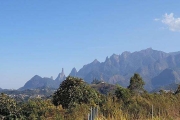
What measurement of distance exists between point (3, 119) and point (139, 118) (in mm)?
4146

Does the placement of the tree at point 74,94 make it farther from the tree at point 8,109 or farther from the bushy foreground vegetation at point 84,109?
the tree at point 8,109

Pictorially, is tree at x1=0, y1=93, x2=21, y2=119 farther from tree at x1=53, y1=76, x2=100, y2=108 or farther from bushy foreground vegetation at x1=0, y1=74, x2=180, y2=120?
tree at x1=53, y1=76, x2=100, y2=108

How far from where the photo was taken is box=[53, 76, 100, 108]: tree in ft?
38.1

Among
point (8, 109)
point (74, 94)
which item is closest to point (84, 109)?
point (8, 109)

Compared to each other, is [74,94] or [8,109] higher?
[74,94]

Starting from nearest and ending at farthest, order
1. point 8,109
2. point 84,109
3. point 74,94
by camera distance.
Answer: point 84,109 < point 8,109 < point 74,94

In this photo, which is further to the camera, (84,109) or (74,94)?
(74,94)

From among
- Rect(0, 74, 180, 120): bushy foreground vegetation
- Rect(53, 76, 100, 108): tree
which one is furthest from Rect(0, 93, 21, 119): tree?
Rect(53, 76, 100, 108): tree

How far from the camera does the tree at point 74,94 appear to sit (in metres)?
11.6

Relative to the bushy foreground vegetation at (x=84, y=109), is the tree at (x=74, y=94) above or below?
above

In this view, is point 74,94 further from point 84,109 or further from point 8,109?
point 8,109

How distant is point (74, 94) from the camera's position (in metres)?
11.8

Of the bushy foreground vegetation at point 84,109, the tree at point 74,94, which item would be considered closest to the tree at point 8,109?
the bushy foreground vegetation at point 84,109

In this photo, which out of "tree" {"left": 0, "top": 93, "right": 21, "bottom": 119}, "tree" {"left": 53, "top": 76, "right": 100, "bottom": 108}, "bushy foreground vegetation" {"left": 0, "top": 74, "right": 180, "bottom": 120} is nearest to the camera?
"bushy foreground vegetation" {"left": 0, "top": 74, "right": 180, "bottom": 120}
